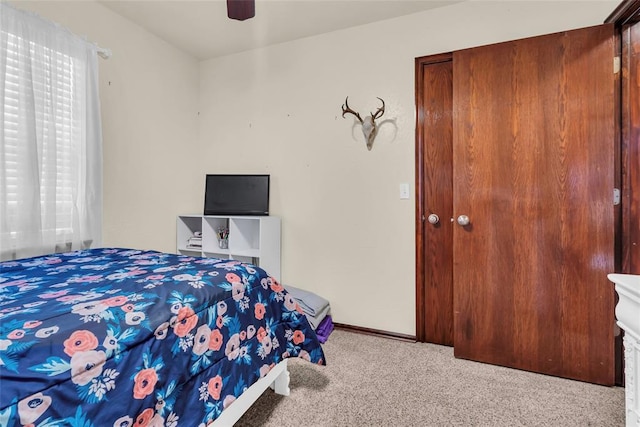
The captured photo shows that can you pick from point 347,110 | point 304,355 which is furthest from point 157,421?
point 347,110

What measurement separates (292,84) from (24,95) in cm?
180

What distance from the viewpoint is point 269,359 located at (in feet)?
4.66

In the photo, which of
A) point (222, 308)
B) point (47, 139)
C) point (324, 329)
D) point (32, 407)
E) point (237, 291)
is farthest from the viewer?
point (324, 329)

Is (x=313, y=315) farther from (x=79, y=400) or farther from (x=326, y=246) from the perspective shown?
(x=79, y=400)

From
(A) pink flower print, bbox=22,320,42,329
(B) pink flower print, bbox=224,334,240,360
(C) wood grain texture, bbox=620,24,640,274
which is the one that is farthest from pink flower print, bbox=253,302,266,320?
(C) wood grain texture, bbox=620,24,640,274

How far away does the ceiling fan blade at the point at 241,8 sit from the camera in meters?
1.38

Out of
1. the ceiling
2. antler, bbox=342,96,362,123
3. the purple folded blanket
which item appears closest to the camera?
the ceiling

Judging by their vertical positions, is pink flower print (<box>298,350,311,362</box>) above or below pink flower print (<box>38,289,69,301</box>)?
below

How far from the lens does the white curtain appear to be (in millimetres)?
1718

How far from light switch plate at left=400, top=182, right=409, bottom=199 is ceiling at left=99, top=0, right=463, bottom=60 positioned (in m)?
1.29

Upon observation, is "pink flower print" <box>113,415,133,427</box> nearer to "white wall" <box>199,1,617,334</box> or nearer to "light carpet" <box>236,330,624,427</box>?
"light carpet" <box>236,330,624,427</box>

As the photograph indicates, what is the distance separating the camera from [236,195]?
2910mm

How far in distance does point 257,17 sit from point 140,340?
2.41 metres

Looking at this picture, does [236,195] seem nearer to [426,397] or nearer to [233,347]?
[233,347]
